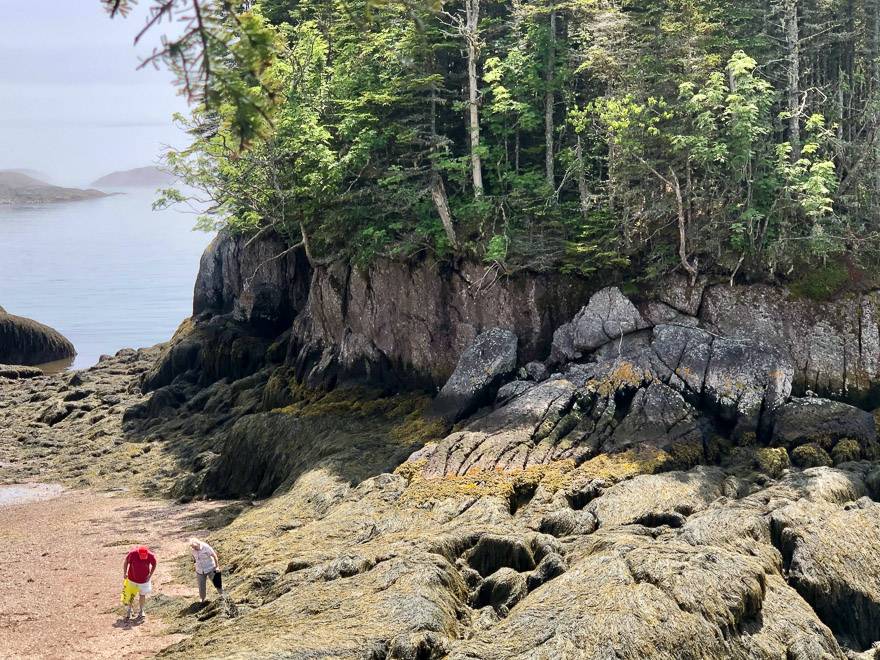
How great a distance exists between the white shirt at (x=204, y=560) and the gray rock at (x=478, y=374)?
10.3 metres

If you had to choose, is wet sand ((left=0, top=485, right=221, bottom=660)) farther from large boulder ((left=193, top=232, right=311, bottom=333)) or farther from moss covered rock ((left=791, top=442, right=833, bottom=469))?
moss covered rock ((left=791, top=442, right=833, bottom=469))

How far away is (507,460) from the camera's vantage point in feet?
79.2

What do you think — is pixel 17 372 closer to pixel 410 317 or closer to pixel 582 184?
pixel 410 317

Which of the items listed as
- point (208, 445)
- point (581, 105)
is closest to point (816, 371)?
point (581, 105)

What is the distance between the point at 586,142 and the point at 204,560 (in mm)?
20722

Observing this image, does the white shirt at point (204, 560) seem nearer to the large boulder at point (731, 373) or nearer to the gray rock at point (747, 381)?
the large boulder at point (731, 373)

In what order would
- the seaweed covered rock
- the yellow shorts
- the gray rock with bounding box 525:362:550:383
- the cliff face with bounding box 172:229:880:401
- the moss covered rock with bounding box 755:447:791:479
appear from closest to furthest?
the seaweed covered rock < the yellow shorts < the moss covered rock with bounding box 755:447:791:479 < the cliff face with bounding box 172:229:880:401 < the gray rock with bounding box 525:362:550:383

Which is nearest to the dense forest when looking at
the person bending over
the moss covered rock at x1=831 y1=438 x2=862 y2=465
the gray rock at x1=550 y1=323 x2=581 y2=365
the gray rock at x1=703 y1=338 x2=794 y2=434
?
the gray rock at x1=550 y1=323 x2=581 y2=365

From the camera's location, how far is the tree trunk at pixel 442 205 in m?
30.9

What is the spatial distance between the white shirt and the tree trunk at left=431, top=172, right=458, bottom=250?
1514 cm

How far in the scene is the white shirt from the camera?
18.6 metres

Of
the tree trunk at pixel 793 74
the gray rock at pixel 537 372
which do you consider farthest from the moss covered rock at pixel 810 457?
the tree trunk at pixel 793 74

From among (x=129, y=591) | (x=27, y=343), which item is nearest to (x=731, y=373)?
(x=129, y=591)

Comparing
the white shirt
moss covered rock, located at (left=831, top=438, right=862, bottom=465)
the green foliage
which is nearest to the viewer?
the white shirt
